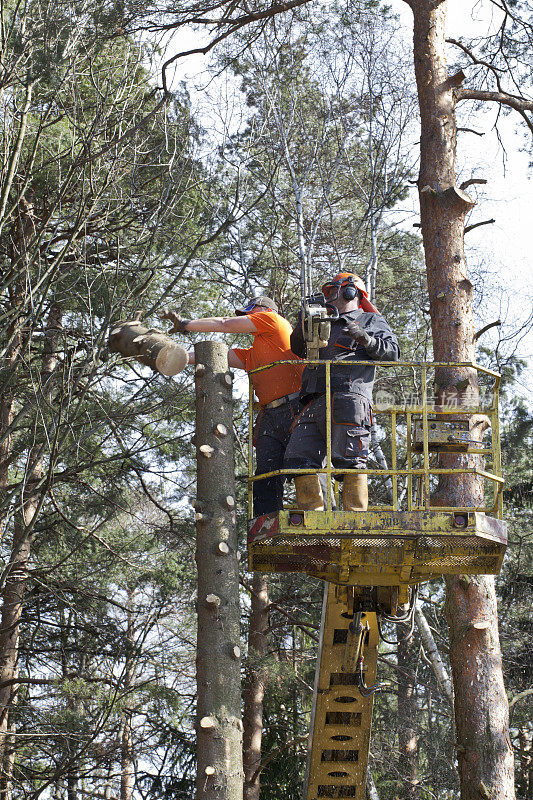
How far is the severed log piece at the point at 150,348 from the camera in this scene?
212 inches

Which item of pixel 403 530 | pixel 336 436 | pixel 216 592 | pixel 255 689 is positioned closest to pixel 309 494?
pixel 336 436

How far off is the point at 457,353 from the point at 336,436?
236 cm

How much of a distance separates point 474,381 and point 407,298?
8.72 m

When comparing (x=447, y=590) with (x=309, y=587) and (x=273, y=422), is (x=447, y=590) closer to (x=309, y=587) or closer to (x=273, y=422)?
(x=273, y=422)

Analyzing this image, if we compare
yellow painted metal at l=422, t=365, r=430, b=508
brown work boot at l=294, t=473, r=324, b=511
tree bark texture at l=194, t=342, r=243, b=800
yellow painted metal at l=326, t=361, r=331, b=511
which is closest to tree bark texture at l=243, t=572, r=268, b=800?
brown work boot at l=294, t=473, r=324, b=511

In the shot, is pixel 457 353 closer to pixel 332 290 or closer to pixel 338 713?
pixel 332 290

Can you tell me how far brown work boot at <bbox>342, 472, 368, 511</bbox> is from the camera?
5.45m

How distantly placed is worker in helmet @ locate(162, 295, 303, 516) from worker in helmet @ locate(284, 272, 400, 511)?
0.96ft

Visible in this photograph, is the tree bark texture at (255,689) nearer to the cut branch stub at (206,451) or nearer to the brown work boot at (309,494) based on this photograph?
the brown work boot at (309,494)

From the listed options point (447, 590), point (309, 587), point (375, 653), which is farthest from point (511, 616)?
point (375, 653)

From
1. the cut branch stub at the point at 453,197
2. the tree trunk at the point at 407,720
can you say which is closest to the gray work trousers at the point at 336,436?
the cut branch stub at the point at 453,197

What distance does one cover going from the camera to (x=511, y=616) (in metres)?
15.9

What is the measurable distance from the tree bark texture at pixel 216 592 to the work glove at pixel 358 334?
2.55ft

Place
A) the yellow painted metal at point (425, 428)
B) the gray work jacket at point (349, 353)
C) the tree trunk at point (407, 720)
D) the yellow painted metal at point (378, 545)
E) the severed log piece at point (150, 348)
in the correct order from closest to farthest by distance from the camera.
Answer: the yellow painted metal at point (378, 545), the yellow painted metal at point (425, 428), the severed log piece at point (150, 348), the gray work jacket at point (349, 353), the tree trunk at point (407, 720)
